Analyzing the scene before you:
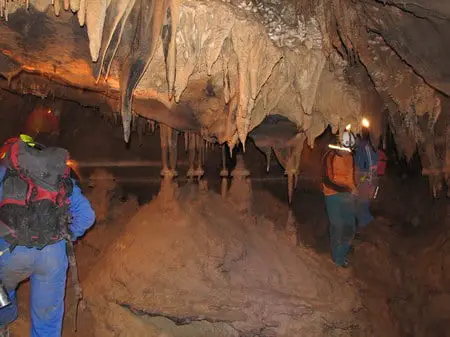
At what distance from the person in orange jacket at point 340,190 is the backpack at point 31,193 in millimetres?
3989

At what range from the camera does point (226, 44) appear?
3807mm

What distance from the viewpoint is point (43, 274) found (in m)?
3.45

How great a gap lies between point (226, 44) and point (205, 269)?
2.63m

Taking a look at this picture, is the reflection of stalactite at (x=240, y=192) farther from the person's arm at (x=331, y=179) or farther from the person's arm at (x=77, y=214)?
the person's arm at (x=77, y=214)

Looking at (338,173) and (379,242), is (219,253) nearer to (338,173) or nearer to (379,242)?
(338,173)

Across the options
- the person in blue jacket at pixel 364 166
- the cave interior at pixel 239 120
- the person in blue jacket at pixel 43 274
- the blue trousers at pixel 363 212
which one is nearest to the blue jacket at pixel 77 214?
the person in blue jacket at pixel 43 274

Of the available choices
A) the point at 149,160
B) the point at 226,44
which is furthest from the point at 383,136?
the point at 149,160

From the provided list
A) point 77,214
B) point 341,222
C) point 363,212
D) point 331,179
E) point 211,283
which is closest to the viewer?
point 77,214

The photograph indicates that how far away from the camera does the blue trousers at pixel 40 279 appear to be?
3.33 metres

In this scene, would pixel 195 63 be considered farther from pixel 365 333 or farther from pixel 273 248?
pixel 365 333

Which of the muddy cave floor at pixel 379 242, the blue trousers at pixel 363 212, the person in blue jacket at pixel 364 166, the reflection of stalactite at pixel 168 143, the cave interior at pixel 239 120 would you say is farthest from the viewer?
the blue trousers at pixel 363 212

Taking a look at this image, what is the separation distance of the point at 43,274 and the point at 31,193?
0.63 metres

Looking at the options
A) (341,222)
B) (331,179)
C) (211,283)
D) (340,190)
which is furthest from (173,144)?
(341,222)

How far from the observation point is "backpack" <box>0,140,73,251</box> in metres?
3.25
